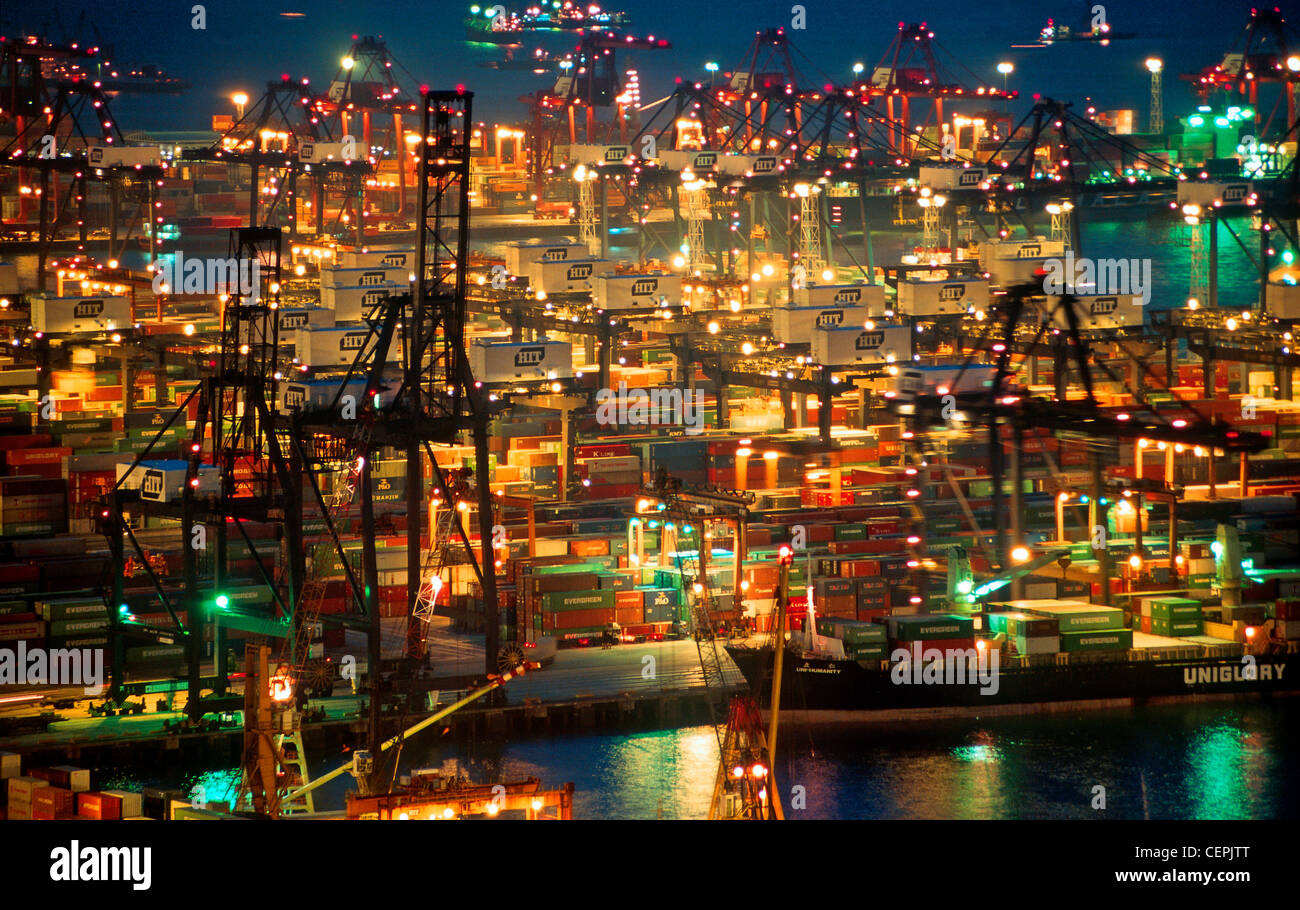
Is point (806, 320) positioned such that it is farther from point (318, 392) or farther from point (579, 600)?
point (579, 600)

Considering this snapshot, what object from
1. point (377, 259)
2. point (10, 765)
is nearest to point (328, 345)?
point (377, 259)

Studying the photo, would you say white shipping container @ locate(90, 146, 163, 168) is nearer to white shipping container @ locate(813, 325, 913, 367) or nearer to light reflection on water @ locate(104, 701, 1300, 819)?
white shipping container @ locate(813, 325, 913, 367)

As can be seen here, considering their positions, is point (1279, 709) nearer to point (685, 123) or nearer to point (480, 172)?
point (685, 123)

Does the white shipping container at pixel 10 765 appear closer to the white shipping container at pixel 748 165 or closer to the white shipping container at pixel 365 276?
the white shipping container at pixel 365 276

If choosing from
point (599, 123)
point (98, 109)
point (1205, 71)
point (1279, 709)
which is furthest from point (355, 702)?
point (599, 123)

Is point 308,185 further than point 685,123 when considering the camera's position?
Yes

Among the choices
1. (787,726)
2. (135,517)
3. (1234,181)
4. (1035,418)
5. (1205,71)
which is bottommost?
(787,726)

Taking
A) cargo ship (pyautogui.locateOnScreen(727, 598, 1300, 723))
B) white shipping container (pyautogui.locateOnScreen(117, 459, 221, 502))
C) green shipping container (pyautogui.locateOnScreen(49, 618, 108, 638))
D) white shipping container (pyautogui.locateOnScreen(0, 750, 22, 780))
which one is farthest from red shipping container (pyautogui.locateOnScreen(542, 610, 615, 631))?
white shipping container (pyautogui.locateOnScreen(0, 750, 22, 780))
